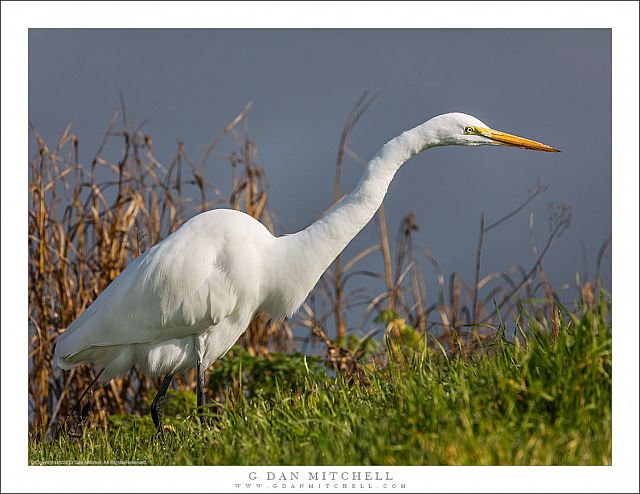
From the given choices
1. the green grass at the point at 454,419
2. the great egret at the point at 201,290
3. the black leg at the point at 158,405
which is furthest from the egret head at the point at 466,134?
the black leg at the point at 158,405

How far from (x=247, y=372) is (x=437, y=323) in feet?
4.56

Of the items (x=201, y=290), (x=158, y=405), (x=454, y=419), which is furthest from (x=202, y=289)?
(x=454, y=419)

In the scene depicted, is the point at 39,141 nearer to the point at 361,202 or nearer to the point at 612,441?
the point at 361,202

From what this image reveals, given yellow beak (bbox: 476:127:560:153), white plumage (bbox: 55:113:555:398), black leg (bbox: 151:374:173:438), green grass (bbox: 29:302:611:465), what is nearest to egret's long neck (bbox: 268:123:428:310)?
white plumage (bbox: 55:113:555:398)

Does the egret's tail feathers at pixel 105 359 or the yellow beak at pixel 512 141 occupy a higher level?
the yellow beak at pixel 512 141

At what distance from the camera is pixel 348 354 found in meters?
5.91

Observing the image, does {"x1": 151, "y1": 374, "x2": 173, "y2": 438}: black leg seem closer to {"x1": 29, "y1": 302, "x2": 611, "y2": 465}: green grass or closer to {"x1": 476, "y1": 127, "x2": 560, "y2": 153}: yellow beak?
{"x1": 29, "y1": 302, "x2": 611, "y2": 465}: green grass

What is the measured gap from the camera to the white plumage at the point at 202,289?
4465 mm

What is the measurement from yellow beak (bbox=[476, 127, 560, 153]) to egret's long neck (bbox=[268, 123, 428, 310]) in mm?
315

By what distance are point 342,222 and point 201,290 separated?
85cm

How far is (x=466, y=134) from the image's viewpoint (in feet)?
13.7

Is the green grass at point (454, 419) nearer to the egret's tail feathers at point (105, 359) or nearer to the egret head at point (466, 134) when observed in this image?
the egret's tail feathers at point (105, 359)

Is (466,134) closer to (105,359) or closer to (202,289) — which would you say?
(202,289)

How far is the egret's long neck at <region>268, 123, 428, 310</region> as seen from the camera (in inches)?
163
